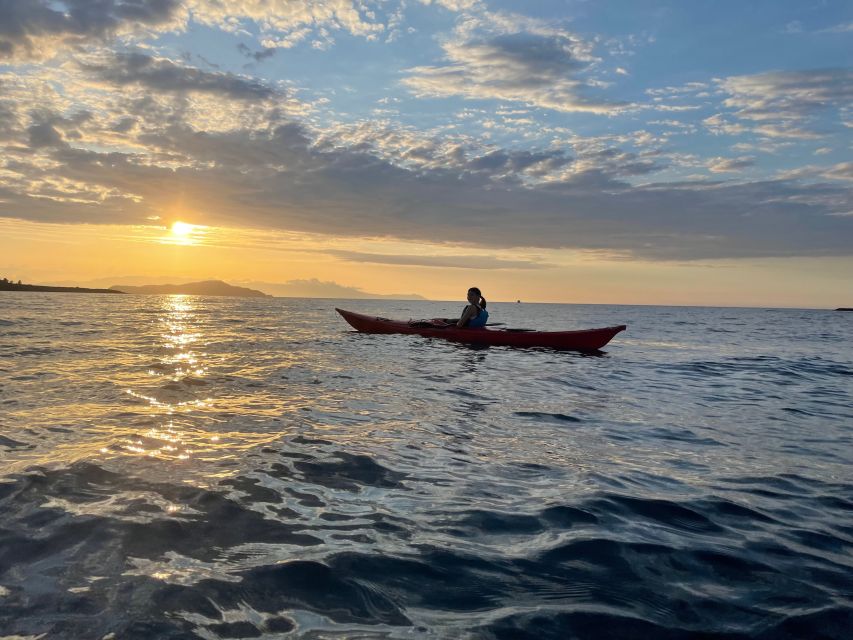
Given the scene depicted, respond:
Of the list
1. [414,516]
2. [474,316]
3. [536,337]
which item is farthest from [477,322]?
[414,516]

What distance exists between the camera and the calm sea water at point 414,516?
3197mm

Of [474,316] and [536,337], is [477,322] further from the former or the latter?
[536,337]

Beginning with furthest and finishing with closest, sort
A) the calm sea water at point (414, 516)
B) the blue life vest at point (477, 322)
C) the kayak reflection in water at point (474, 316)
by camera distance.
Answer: the blue life vest at point (477, 322) < the kayak reflection in water at point (474, 316) < the calm sea water at point (414, 516)

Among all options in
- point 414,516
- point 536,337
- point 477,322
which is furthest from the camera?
point 477,322

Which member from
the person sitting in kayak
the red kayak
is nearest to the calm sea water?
the red kayak

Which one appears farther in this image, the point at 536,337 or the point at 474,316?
the point at 474,316

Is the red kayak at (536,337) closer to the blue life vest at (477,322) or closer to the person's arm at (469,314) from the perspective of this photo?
the blue life vest at (477,322)

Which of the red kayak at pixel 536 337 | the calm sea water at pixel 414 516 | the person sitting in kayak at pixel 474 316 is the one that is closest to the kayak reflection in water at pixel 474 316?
the person sitting in kayak at pixel 474 316

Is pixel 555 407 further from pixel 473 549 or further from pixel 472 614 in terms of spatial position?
pixel 472 614

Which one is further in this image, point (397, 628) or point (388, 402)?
point (388, 402)

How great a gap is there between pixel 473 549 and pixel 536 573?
1.78 ft

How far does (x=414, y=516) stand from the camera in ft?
15.7

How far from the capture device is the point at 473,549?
162 inches

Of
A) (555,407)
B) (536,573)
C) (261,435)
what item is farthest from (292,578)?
(555,407)
